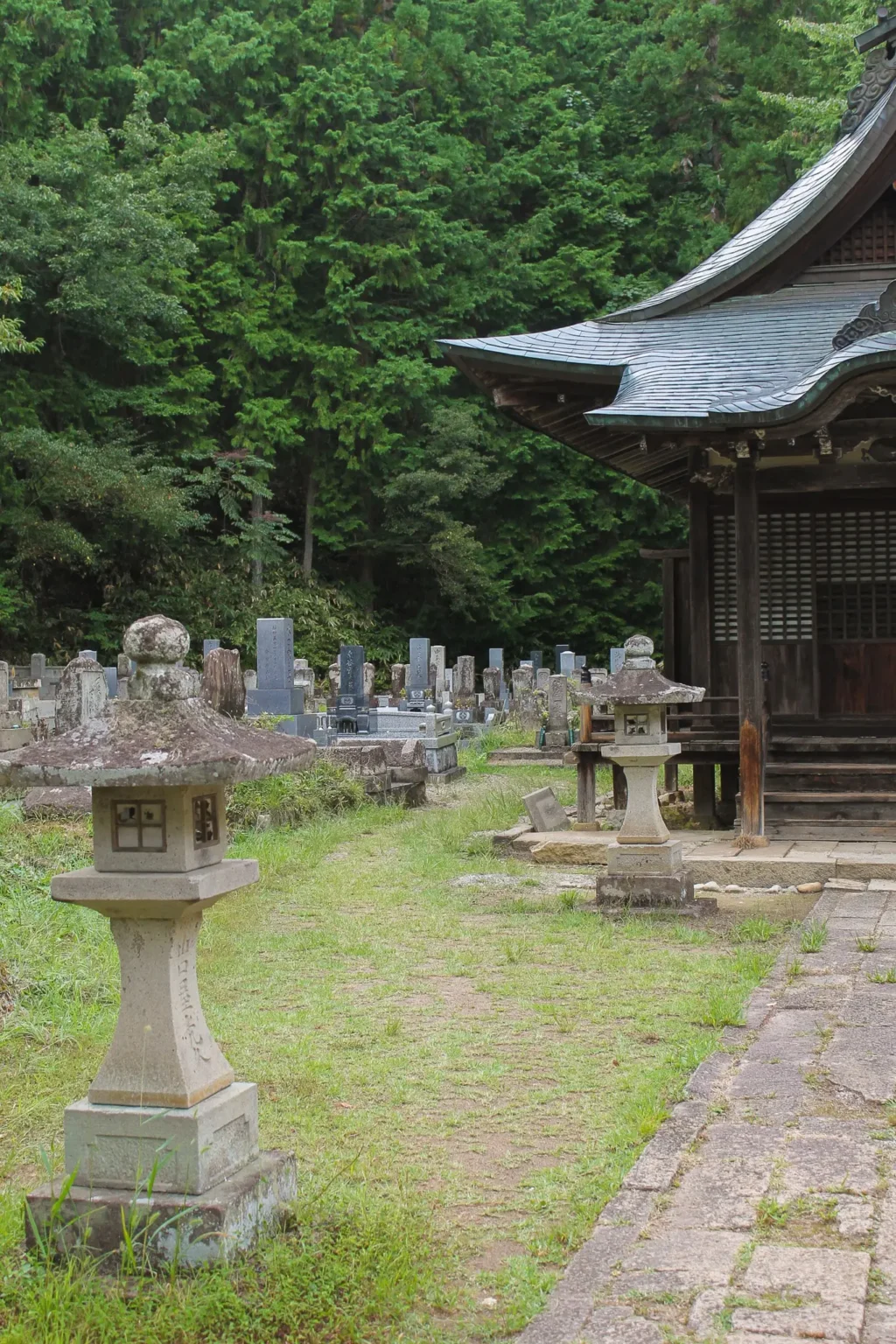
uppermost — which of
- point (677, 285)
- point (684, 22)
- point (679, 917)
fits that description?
point (684, 22)

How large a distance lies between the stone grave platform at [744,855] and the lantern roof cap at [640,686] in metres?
1.15

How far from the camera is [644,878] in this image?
25.9 feet

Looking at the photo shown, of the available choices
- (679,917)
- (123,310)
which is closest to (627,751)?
(679,917)

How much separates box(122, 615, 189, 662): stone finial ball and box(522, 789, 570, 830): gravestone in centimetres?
732

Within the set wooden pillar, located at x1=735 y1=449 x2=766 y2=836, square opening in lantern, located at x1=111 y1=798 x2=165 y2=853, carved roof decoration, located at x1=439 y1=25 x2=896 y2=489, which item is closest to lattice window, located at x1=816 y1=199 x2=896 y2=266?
carved roof decoration, located at x1=439 y1=25 x2=896 y2=489

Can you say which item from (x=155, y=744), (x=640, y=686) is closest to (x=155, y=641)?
(x=155, y=744)

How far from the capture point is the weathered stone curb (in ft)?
9.50

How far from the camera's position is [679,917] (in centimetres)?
777

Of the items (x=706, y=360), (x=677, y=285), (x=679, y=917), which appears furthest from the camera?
(x=677, y=285)

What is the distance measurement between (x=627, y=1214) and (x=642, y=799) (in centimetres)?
464

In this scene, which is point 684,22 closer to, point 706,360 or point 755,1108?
point 706,360

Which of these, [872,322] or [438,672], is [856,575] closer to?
[872,322]

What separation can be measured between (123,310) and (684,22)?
16.4m

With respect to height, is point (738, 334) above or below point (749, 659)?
above
